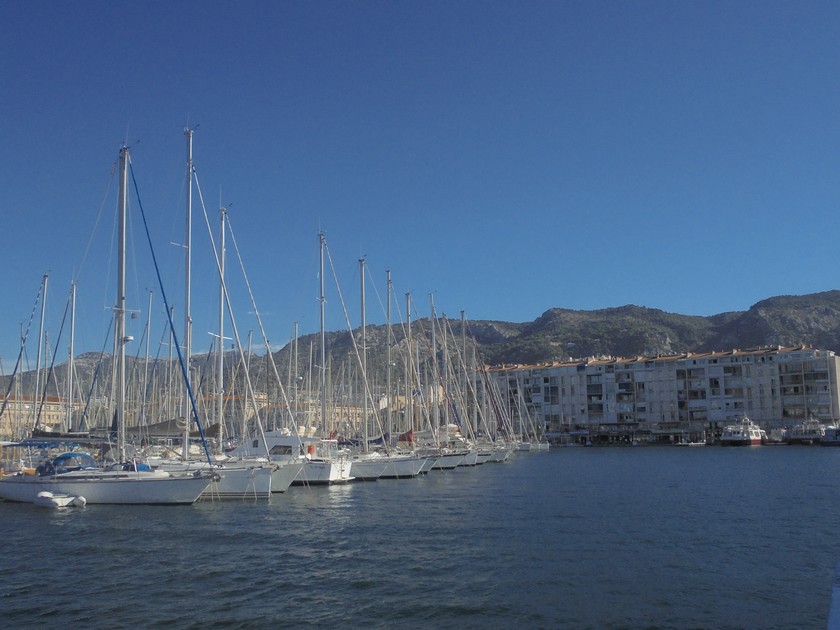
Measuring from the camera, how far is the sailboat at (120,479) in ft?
104

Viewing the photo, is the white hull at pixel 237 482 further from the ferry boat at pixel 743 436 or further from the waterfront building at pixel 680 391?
the ferry boat at pixel 743 436

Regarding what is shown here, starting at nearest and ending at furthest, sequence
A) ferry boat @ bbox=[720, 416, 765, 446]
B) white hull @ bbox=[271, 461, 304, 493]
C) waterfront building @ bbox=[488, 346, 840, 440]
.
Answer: white hull @ bbox=[271, 461, 304, 493], ferry boat @ bbox=[720, 416, 765, 446], waterfront building @ bbox=[488, 346, 840, 440]

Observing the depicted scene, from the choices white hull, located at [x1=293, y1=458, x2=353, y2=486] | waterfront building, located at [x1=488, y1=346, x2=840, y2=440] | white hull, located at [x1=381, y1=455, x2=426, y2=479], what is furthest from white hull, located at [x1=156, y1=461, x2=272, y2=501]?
waterfront building, located at [x1=488, y1=346, x2=840, y2=440]

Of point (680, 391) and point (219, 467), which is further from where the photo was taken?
point (680, 391)

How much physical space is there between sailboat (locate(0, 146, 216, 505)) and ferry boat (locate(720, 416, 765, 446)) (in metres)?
100

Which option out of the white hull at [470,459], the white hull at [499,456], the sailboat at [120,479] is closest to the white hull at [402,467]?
the white hull at [470,459]

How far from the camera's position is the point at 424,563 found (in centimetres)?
2119

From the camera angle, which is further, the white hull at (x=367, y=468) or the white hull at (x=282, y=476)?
the white hull at (x=367, y=468)

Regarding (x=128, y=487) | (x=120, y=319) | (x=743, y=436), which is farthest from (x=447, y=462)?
(x=743, y=436)

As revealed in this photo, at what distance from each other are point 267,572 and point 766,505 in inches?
958

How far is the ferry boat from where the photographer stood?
377ft

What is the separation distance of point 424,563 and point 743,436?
347 feet

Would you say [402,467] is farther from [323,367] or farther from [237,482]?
[237,482]

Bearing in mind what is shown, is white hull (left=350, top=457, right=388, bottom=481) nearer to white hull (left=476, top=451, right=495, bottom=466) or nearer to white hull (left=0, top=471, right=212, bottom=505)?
white hull (left=0, top=471, right=212, bottom=505)
